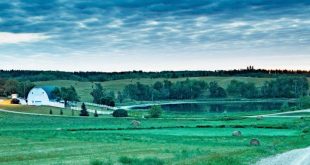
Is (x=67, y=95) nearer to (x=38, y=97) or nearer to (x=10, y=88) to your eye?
(x=38, y=97)

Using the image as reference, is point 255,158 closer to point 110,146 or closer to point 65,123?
point 110,146

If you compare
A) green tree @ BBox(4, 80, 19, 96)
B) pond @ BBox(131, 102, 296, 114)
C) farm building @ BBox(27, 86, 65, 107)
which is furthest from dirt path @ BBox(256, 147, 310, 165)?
green tree @ BBox(4, 80, 19, 96)

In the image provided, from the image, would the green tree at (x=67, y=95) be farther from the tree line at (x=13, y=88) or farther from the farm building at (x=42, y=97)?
the tree line at (x=13, y=88)

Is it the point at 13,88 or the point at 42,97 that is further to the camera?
the point at 13,88

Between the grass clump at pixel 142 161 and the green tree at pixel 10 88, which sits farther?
the green tree at pixel 10 88

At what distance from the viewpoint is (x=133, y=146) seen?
4056cm

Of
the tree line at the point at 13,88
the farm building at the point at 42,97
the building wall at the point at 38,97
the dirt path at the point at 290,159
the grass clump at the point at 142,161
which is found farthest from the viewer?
the tree line at the point at 13,88

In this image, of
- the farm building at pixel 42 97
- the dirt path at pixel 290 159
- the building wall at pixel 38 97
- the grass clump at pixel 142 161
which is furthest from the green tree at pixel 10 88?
the dirt path at pixel 290 159

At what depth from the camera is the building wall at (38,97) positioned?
413 feet

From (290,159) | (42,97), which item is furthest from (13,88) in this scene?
(290,159)

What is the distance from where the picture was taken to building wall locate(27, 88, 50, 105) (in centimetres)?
12581

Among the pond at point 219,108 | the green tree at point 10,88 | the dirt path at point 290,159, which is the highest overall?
→ the green tree at point 10,88

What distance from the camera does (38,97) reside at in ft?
420

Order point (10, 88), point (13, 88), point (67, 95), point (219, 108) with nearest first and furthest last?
point (67, 95) → point (219, 108) → point (10, 88) → point (13, 88)
